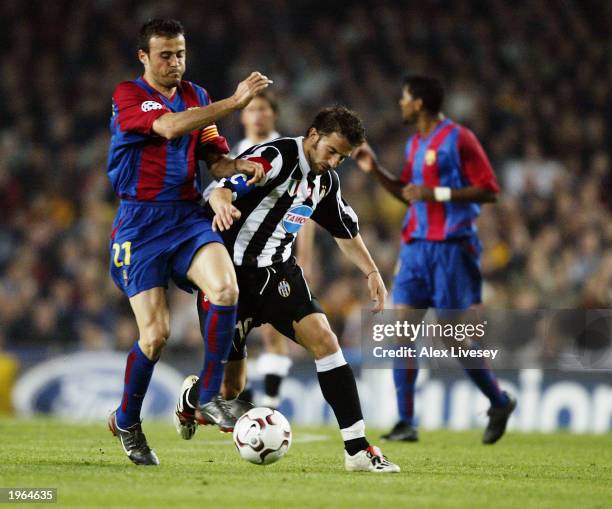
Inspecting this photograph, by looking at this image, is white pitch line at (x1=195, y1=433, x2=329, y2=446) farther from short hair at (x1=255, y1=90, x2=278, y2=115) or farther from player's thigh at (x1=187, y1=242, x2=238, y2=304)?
short hair at (x1=255, y1=90, x2=278, y2=115)

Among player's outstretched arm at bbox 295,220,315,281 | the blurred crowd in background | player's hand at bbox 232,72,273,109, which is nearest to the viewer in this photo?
player's hand at bbox 232,72,273,109

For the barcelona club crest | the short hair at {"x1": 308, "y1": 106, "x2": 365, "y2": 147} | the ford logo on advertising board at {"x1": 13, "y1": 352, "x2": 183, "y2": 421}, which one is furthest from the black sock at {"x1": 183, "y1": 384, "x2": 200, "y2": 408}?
the ford logo on advertising board at {"x1": 13, "y1": 352, "x2": 183, "y2": 421}

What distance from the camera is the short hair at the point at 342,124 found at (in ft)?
18.9

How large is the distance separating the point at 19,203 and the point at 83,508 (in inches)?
451

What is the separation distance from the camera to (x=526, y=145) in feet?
49.8

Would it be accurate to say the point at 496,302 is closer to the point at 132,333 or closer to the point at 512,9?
the point at 132,333

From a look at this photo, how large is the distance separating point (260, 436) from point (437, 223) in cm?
347

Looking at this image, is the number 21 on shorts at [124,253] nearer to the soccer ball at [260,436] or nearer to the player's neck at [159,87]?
the player's neck at [159,87]

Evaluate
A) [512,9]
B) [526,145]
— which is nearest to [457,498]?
[526,145]

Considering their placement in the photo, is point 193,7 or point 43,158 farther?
point 193,7

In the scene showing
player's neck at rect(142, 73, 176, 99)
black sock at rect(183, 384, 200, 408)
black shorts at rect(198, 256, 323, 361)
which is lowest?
black sock at rect(183, 384, 200, 408)

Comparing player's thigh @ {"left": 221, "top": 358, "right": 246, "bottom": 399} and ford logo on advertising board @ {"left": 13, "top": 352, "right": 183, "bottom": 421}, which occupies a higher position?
player's thigh @ {"left": 221, "top": 358, "right": 246, "bottom": 399}

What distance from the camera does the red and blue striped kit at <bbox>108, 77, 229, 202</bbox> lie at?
5.70 metres

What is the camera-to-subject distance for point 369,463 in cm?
573
